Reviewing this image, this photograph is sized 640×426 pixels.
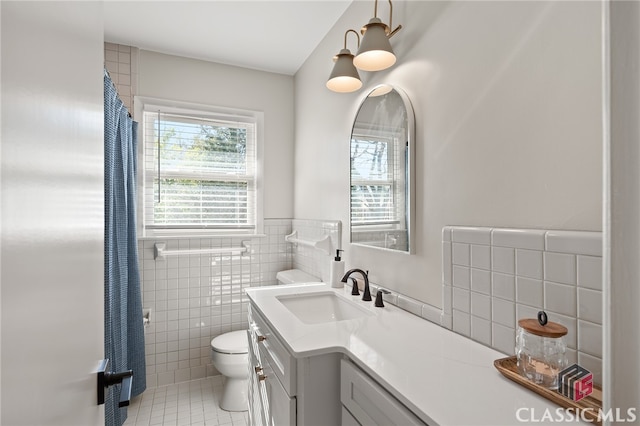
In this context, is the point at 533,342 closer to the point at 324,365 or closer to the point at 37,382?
the point at 324,365

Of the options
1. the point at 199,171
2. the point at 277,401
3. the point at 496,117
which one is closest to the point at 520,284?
the point at 496,117

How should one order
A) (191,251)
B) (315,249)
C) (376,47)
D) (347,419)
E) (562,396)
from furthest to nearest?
(191,251) < (315,249) < (376,47) < (347,419) < (562,396)

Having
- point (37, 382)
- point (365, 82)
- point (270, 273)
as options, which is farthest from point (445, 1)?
point (270, 273)

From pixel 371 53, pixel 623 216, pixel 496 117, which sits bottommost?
pixel 623 216

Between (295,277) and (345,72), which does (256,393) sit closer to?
(295,277)

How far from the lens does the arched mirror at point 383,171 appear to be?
4.82ft

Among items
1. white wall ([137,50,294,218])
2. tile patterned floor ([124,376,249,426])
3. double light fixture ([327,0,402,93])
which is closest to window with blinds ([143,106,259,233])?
white wall ([137,50,294,218])

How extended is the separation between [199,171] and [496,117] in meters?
2.25

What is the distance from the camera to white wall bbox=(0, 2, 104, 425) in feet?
1.15

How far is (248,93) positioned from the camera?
2826 millimetres

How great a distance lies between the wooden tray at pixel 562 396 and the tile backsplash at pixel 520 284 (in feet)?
0.31

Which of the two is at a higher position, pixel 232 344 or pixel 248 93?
pixel 248 93

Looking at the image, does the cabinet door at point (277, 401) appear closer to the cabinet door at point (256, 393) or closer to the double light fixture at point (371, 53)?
the cabinet door at point (256, 393)

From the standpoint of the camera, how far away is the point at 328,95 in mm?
2279
